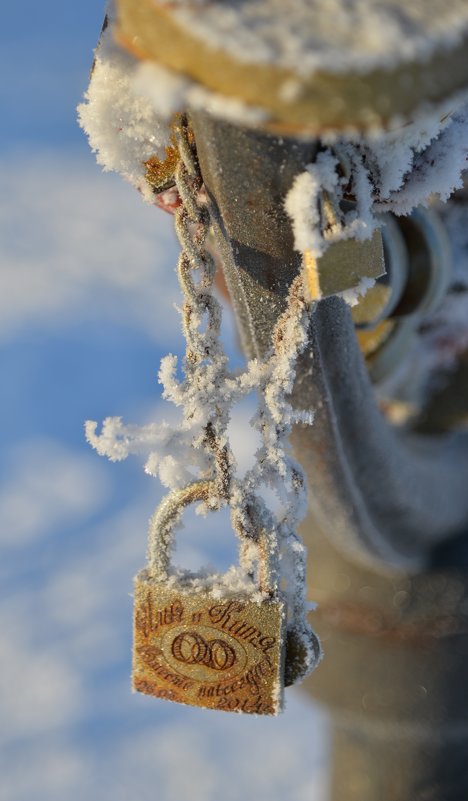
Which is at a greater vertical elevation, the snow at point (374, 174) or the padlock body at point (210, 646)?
the snow at point (374, 174)

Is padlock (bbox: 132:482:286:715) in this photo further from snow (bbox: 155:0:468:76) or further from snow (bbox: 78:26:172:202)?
snow (bbox: 155:0:468:76)

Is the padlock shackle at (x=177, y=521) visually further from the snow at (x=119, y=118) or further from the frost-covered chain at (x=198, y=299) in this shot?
the snow at (x=119, y=118)

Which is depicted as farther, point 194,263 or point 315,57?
point 194,263

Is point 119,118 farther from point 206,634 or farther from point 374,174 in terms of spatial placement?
point 206,634

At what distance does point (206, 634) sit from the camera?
2.23 ft

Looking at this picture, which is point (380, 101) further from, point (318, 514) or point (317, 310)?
point (318, 514)

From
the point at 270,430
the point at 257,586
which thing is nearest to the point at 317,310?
the point at 270,430

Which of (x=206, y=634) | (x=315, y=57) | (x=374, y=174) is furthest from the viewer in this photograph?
(x=206, y=634)

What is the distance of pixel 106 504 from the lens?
3170 millimetres

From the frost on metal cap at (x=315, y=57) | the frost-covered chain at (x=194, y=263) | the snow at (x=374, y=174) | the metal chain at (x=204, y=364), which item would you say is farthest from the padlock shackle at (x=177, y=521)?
the frost on metal cap at (x=315, y=57)

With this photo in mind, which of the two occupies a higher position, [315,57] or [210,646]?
[315,57]

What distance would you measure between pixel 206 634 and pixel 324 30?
481 mm

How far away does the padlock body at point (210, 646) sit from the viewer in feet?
2.19

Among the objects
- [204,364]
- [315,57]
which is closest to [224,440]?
[204,364]
